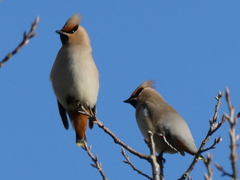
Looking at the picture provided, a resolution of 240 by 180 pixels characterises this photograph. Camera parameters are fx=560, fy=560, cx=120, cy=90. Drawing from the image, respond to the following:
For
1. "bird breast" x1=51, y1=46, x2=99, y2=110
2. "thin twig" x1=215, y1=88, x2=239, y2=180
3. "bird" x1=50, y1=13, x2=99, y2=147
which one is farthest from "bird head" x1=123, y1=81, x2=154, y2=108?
"thin twig" x1=215, y1=88, x2=239, y2=180

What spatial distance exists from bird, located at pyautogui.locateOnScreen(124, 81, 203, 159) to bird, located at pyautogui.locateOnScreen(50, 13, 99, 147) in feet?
1.77

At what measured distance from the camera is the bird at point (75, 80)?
501 centimetres

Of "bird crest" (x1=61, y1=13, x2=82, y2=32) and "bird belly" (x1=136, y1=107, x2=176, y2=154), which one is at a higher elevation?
"bird crest" (x1=61, y1=13, x2=82, y2=32)

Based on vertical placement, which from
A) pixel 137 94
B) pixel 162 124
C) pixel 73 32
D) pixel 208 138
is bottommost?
pixel 208 138

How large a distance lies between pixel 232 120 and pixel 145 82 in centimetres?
457

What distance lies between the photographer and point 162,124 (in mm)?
5176

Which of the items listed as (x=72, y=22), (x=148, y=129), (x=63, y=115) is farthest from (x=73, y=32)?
(x=148, y=129)

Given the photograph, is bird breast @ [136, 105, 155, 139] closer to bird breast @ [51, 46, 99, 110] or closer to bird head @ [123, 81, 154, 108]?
bird head @ [123, 81, 154, 108]

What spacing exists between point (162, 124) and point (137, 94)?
1004 mm

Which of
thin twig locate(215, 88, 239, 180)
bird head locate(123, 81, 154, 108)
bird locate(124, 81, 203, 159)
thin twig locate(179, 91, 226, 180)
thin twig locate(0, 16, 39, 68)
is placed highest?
bird head locate(123, 81, 154, 108)

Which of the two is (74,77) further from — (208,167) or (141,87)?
(208,167)

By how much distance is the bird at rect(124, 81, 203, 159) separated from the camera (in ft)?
16.1

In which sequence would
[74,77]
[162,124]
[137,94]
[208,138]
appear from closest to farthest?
1. [208,138]
2. [74,77]
3. [162,124]
4. [137,94]

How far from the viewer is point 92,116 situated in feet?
11.6
